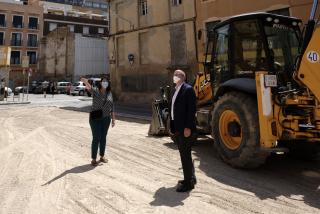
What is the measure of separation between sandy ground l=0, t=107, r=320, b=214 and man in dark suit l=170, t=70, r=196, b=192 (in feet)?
0.79

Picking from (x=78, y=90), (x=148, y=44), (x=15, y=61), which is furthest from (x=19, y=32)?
(x=148, y=44)

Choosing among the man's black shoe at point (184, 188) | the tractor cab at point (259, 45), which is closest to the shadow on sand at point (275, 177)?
the man's black shoe at point (184, 188)

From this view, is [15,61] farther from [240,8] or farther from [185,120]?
[185,120]

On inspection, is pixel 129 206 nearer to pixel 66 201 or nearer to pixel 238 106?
pixel 66 201

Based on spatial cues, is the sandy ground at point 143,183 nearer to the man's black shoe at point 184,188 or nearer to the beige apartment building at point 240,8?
the man's black shoe at point 184,188

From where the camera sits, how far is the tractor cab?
20.9 ft

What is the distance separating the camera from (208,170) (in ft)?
21.4

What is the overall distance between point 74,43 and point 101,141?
128 feet

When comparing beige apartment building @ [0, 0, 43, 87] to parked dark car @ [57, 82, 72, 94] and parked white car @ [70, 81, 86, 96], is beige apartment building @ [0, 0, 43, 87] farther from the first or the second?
parked white car @ [70, 81, 86, 96]

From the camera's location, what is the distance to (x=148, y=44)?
78.9ft

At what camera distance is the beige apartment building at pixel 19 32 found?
54062 millimetres

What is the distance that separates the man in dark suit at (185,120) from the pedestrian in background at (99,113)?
207cm

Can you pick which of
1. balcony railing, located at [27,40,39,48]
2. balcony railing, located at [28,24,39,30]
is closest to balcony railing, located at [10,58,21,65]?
balcony railing, located at [27,40,39,48]

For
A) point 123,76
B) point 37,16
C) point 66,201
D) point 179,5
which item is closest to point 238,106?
point 66,201
